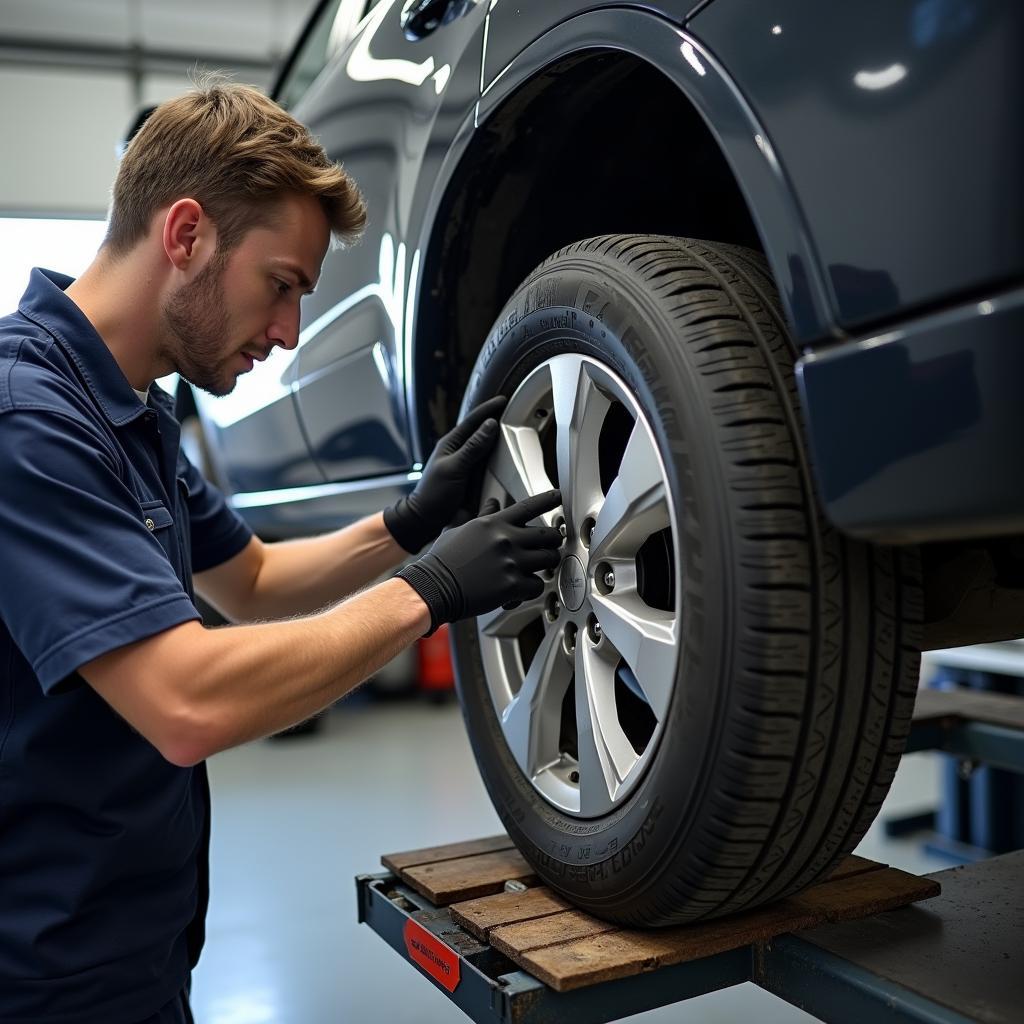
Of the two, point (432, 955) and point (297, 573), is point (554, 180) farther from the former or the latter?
point (432, 955)

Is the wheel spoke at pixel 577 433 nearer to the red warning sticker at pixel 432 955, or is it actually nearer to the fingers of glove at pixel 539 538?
the fingers of glove at pixel 539 538

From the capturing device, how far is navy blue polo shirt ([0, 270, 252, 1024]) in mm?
1022

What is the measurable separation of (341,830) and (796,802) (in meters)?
2.35

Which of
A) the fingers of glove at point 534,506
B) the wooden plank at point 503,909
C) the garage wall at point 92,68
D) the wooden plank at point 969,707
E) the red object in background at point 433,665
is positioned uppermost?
the garage wall at point 92,68

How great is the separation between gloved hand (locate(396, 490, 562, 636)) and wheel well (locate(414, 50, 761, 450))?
1.22 feet

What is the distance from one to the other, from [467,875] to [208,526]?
747 millimetres

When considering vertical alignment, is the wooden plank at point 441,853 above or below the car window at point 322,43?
below

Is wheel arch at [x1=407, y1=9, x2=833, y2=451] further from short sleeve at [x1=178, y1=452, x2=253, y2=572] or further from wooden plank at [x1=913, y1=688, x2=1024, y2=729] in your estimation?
wooden plank at [x1=913, y1=688, x2=1024, y2=729]

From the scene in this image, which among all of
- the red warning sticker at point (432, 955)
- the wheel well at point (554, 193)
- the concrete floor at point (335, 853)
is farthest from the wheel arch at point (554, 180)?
the concrete floor at point (335, 853)

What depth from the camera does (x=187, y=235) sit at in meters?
1.26

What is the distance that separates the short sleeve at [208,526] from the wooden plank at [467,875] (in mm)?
660

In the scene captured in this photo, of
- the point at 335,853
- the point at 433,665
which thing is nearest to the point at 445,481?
the point at 335,853

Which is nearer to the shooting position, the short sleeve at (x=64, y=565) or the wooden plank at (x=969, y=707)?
the short sleeve at (x=64, y=565)

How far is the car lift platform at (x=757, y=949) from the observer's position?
3.23 ft
